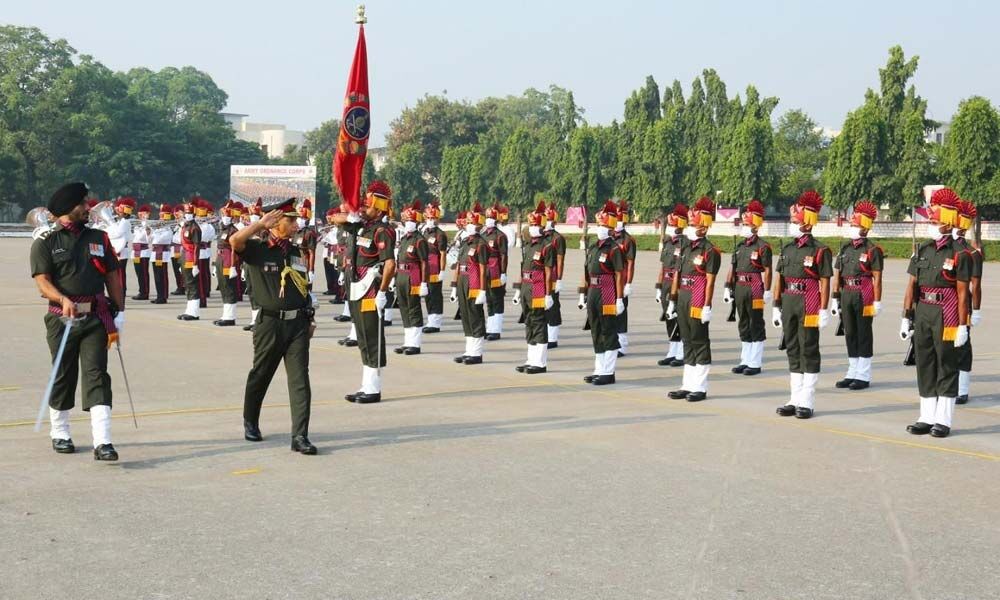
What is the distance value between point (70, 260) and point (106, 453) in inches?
57.9

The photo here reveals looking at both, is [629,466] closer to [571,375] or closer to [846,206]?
[571,375]

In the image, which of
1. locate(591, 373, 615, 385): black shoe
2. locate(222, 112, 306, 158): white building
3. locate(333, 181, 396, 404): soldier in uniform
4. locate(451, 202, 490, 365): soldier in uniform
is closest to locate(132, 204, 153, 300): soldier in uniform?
locate(451, 202, 490, 365): soldier in uniform

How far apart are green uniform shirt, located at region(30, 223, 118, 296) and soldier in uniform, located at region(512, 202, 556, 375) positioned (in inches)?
257

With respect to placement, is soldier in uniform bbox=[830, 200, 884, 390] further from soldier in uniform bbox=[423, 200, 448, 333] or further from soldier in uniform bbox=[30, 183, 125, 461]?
soldier in uniform bbox=[30, 183, 125, 461]

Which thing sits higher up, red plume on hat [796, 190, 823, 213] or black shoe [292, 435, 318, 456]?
red plume on hat [796, 190, 823, 213]

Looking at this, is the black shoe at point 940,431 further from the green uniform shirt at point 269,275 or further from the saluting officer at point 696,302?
the green uniform shirt at point 269,275

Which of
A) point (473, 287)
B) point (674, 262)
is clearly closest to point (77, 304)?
point (473, 287)

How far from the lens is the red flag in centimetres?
1453

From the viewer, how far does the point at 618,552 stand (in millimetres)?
6262

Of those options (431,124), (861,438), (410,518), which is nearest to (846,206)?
(431,124)

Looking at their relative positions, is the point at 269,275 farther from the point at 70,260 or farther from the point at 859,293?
the point at 859,293

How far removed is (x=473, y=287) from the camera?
16.0 metres

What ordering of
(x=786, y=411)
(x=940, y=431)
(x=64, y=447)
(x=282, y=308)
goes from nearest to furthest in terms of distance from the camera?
(x=64, y=447), (x=282, y=308), (x=940, y=431), (x=786, y=411)

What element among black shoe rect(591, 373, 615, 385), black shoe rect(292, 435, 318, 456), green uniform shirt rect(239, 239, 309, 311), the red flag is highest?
the red flag
